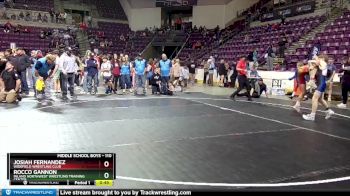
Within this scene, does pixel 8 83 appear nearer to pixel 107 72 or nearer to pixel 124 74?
pixel 107 72

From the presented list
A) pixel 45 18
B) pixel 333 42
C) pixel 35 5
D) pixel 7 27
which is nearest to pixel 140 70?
pixel 333 42

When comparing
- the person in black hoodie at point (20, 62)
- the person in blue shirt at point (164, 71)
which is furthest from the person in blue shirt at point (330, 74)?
the person in black hoodie at point (20, 62)

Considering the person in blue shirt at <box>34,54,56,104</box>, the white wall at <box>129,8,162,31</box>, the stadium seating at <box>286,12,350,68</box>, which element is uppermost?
the white wall at <box>129,8,162,31</box>

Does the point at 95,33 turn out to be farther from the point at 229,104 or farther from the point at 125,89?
the point at 229,104

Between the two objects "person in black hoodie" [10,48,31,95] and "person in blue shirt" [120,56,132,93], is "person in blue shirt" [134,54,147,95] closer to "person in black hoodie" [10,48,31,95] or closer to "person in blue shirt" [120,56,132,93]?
"person in blue shirt" [120,56,132,93]

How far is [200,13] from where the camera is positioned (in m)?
35.9

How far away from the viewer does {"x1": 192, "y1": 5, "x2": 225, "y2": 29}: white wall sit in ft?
114

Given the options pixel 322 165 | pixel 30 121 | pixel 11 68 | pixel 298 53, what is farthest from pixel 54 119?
pixel 298 53

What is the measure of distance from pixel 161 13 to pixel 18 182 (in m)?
36.5

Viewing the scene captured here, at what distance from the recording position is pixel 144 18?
3884 centimetres
